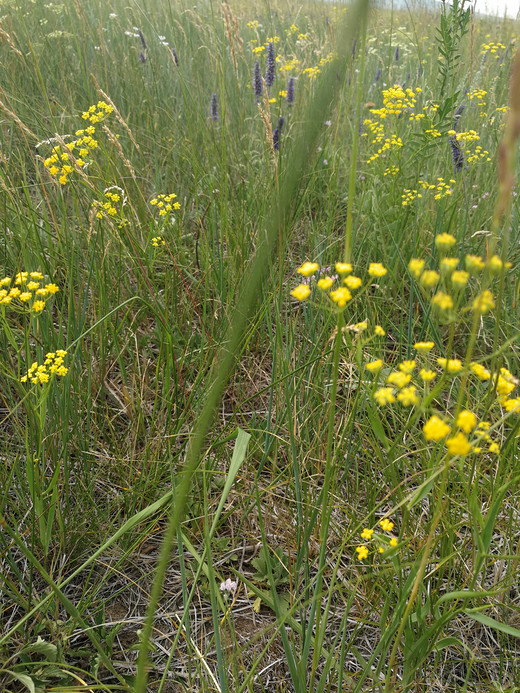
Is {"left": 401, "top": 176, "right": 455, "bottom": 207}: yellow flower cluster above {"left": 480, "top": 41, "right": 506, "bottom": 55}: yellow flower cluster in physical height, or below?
below

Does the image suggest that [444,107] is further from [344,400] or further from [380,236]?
[344,400]

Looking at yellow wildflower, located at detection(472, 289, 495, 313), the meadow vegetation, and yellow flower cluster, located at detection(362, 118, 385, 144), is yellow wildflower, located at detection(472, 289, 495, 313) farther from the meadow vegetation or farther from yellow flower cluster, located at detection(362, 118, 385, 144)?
yellow flower cluster, located at detection(362, 118, 385, 144)

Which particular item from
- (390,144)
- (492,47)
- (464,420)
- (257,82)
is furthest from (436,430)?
(492,47)

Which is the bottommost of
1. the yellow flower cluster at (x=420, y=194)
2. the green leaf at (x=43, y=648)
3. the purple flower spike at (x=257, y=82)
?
the green leaf at (x=43, y=648)

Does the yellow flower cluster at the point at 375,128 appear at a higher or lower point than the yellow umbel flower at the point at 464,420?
higher

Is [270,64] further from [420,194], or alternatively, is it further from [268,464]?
[268,464]

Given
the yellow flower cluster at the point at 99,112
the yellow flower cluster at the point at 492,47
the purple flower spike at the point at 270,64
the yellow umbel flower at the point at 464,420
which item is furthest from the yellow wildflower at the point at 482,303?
the yellow flower cluster at the point at 492,47

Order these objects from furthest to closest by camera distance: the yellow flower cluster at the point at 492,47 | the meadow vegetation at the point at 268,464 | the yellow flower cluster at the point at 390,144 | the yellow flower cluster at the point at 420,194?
the yellow flower cluster at the point at 492,47 < the yellow flower cluster at the point at 390,144 < the yellow flower cluster at the point at 420,194 < the meadow vegetation at the point at 268,464

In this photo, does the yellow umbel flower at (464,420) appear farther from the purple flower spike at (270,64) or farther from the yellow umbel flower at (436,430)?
the purple flower spike at (270,64)

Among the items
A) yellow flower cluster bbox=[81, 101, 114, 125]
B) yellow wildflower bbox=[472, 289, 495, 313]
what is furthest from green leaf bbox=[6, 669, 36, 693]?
yellow flower cluster bbox=[81, 101, 114, 125]

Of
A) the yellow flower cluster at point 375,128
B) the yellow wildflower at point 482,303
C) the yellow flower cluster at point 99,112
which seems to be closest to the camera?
the yellow wildflower at point 482,303

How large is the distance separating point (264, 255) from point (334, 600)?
3.62 ft

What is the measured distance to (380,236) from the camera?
6.58 feet

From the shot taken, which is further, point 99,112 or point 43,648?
point 99,112
